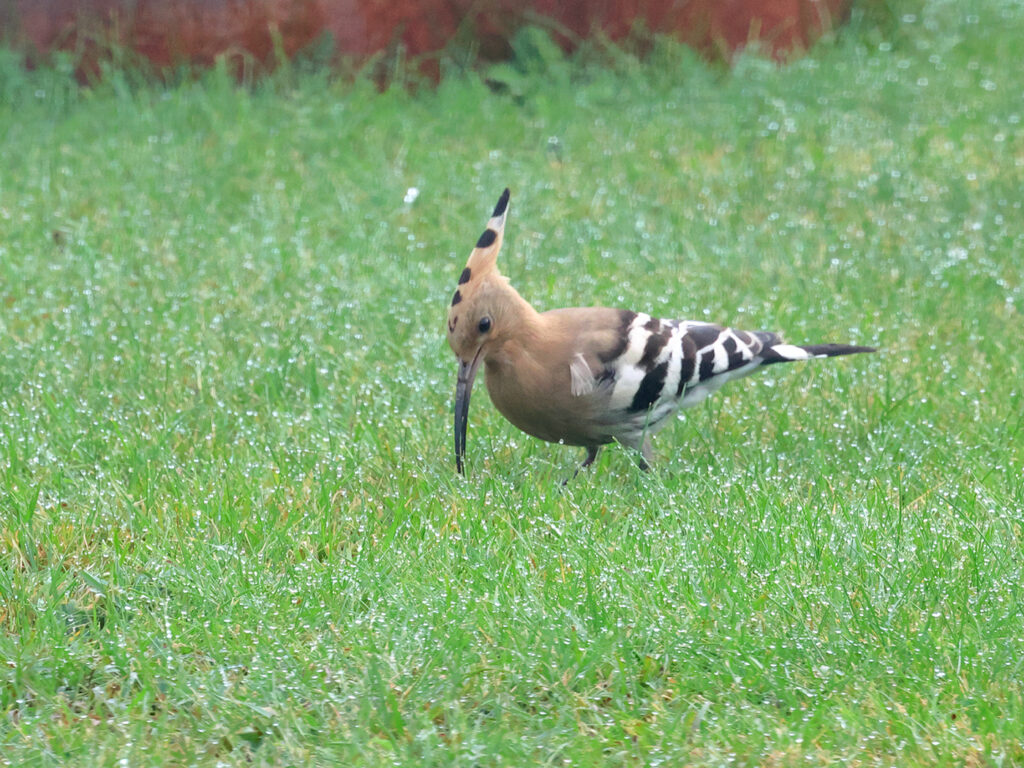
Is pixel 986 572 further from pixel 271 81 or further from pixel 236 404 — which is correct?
pixel 271 81

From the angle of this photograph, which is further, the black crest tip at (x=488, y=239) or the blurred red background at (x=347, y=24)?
the blurred red background at (x=347, y=24)

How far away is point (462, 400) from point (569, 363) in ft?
1.23

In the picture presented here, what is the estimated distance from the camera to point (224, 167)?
8.09 metres

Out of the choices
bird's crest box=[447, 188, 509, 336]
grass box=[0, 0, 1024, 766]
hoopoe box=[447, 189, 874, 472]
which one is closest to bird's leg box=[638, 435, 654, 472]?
hoopoe box=[447, 189, 874, 472]

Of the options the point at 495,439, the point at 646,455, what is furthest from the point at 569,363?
the point at 495,439

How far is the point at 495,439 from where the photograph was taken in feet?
16.3

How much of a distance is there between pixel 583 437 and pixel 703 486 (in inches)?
17.4

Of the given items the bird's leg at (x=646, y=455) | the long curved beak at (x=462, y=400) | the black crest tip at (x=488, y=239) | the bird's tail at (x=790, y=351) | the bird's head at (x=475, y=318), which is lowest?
the bird's leg at (x=646, y=455)

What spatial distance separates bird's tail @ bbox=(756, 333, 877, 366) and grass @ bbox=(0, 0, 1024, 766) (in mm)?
240

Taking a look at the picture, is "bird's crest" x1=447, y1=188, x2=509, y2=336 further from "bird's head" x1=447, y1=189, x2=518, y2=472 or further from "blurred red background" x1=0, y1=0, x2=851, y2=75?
"blurred red background" x1=0, y1=0, x2=851, y2=75

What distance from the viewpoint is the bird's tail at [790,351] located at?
488cm

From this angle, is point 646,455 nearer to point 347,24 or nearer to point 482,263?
point 482,263

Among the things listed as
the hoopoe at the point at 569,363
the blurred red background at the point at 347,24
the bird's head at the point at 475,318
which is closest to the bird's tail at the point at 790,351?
the hoopoe at the point at 569,363

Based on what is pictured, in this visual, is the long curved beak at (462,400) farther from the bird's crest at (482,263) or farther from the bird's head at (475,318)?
the bird's crest at (482,263)
